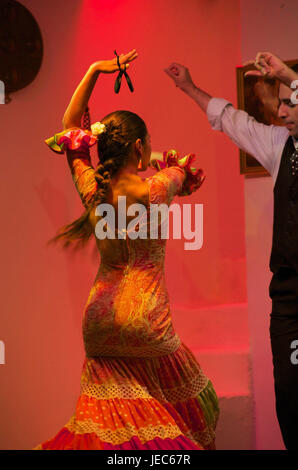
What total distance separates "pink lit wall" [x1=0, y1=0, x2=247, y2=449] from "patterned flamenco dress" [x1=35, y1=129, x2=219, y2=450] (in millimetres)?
1427

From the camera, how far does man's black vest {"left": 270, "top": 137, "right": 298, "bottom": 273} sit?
2.45 m

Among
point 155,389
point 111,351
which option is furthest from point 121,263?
point 155,389

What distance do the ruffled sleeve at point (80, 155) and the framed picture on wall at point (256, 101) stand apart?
1.04m

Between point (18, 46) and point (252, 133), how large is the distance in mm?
1907

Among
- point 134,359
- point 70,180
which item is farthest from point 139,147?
point 70,180

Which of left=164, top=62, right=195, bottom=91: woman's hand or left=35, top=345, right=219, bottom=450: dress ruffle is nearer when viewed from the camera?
left=35, top=345, right=219, bottom=450: dress ruffle

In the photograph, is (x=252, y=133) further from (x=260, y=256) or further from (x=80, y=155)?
(x=260, y=256)

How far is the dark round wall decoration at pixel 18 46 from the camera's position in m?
3.98

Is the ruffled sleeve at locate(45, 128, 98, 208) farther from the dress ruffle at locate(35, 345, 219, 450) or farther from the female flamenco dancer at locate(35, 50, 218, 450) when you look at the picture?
the dress ruffle at locate(35, 345, 219, 450)

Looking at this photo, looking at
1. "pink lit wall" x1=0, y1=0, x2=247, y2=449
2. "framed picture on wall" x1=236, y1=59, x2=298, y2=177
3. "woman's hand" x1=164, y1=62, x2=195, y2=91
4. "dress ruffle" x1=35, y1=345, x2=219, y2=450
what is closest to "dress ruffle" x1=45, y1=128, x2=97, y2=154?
"woman's hand" x1=164, y1=62, x2=195, y2=91

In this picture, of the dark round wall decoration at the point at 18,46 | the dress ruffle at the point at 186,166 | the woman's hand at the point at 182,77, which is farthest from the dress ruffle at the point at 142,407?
the dark round wall decoration at the point at 18,46

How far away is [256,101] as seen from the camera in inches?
133

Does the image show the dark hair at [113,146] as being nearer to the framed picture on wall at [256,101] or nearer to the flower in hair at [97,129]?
the flower in hair at [97,129]

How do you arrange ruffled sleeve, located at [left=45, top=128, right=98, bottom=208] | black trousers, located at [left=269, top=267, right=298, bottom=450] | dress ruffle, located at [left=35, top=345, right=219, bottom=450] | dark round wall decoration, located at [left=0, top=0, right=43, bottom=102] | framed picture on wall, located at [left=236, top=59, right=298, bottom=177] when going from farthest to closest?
dark round wall decoration, located at [left=0, top=0, right=43, bottom=102] < framed picture on wall, located at [left=236, top=59, right=298, bottom=177] < ruffled sleeve, located at [left=45, top=128, right=98, bottom=208] < black trousers, located at [left=269, top=267, right=298, bottom=450] < dress ruffle, located at [left=35, top=345, right=219, bottom=450]
